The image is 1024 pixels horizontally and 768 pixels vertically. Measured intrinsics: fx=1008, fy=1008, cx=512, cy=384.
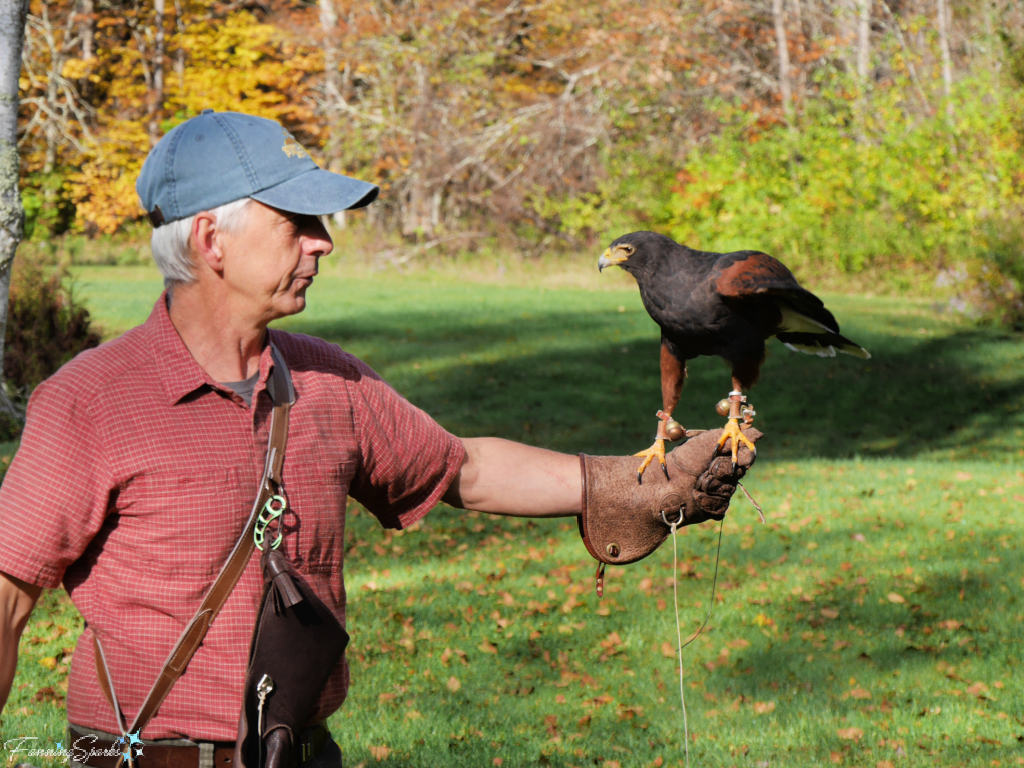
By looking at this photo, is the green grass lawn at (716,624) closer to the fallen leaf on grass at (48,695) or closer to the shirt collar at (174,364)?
the fallen leaf on grass at (48,695)

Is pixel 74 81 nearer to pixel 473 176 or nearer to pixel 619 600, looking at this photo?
pixel 473 176

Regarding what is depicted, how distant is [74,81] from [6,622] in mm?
31031

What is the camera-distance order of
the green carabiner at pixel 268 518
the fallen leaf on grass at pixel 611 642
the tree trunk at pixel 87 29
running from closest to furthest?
the green carabiner at pixel 268 518 → the fallen leaf on grass at pixel 611 642 → the tree trunk at pixel 87 29

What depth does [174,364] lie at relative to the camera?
2020 millimetres

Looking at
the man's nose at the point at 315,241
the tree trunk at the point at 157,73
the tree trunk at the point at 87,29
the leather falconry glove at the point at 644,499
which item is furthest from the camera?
the tree trunk at the point at 157,73

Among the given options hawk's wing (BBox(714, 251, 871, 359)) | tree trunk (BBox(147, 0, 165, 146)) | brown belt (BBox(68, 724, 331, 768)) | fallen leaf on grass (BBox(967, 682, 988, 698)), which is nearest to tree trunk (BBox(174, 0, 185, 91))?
tree trunk (BBox(147, 0, 165, 146))

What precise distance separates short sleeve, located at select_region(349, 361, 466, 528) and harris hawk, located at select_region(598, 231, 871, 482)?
533mm

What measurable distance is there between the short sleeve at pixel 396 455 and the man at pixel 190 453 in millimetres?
62

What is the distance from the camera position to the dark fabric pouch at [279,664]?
1.91 m

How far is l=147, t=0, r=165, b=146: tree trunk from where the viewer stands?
28312mm

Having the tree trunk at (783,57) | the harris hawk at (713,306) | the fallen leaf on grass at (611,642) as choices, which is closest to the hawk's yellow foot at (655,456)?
the harris hawk at (713,306)

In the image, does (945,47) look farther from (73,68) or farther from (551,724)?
(73,68)

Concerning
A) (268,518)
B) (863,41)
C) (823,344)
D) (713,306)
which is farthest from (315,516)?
(863,41)

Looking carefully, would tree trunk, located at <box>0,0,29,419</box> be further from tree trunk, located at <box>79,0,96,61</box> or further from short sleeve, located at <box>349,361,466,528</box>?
tree trunk, located at <box>79,0,96,61</box>
